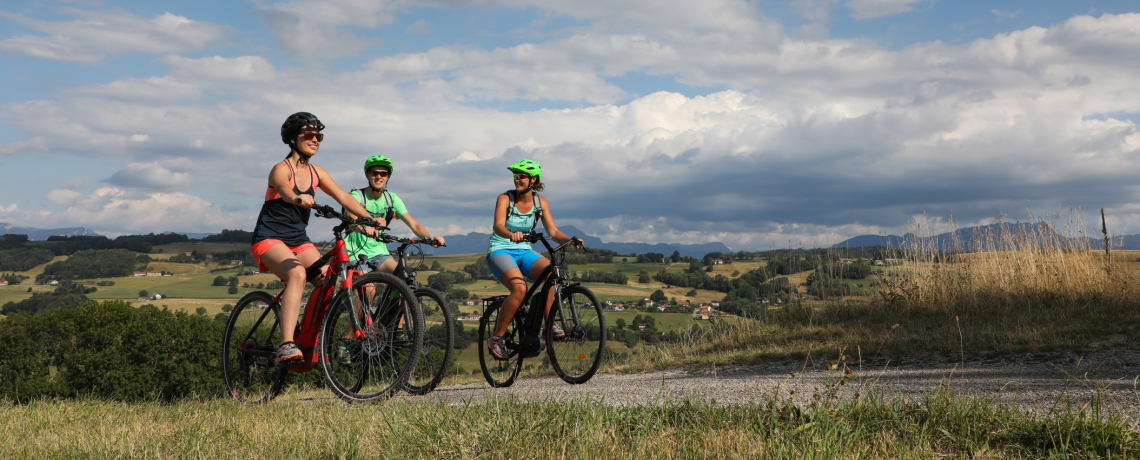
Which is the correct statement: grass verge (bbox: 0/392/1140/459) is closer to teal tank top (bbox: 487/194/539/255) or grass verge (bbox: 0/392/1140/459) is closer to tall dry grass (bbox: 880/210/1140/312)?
teal tank top (bbox: 487/194/539/255)

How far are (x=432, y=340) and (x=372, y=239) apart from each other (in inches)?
79.3

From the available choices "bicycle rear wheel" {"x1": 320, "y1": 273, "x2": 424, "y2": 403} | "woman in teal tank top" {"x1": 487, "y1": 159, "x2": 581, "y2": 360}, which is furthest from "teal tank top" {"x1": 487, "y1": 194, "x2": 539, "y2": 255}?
"bicycle rear wheel" {"x1": 320, "y1": 273, "x2": 424, "y2": 403}

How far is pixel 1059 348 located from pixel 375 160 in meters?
7.52

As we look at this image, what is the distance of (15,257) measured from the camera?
9812 centimetres

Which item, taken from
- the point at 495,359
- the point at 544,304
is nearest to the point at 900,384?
the point at 544,304

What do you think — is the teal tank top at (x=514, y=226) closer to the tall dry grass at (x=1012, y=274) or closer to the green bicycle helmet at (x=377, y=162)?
the green bicycle helmet at (x=377, y=162)

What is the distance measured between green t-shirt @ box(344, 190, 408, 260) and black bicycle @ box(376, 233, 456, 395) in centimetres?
130

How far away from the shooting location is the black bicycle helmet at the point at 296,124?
5.32 meters

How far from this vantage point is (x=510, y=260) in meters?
6.57

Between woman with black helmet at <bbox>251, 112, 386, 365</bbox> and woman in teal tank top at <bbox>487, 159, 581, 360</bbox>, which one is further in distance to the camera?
woman in teal tank top at <bbox>487, 159, 581, 360</bbox>

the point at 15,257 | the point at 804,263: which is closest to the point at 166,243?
the point at 15,257

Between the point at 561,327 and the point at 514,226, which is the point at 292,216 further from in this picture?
the point at 561,327

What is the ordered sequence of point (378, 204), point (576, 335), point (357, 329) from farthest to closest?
point (378, 204) → point (576, 335) → point (357, 329)

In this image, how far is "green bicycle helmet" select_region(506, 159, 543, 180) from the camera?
6738 mm
